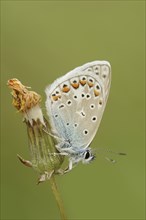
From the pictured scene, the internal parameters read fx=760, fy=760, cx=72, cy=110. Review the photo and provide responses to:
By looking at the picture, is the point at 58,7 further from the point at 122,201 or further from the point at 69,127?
the point at 69,127

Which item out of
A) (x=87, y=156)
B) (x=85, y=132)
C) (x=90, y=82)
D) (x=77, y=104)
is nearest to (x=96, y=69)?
(x=90, y=82)

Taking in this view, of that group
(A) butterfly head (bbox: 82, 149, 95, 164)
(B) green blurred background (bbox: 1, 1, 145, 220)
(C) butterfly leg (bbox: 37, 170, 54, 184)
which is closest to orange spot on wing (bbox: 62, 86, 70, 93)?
(A) butterfly head (bbox: 82, 149, 95, 164)

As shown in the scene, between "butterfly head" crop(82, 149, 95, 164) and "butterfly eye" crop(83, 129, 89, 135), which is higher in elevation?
"butterfly eye" crop(83, 129, 89, 135)

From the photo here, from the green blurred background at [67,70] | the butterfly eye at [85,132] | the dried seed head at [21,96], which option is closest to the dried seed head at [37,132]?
the dried seed head at [21,96]

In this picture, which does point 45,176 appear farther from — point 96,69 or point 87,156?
point 96,69

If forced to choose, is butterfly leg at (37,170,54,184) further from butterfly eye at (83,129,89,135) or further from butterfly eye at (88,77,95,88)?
butterfly eye at (88,77,95,88)

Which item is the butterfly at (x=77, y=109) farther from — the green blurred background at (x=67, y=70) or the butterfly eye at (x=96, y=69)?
the green blurred background at (x=67, y=70)
